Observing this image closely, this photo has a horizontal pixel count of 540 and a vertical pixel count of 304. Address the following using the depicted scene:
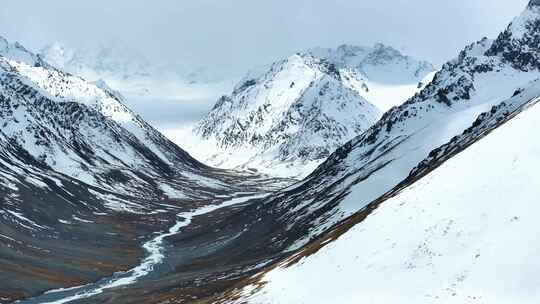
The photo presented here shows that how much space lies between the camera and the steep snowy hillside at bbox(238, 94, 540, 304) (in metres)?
56.3

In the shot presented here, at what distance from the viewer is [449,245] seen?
205 ft

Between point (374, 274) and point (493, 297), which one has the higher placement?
point (374, 274)

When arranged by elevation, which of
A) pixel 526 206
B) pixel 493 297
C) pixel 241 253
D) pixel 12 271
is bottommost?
pixel 493 297

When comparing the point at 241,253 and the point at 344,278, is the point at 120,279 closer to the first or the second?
the point at 241,253

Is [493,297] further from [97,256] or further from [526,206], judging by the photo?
[97,256]

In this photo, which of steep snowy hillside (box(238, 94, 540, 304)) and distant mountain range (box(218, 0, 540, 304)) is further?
distant mountain range (box(218, 0, 540, 304))

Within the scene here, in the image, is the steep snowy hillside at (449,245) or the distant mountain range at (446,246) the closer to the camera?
the steep snowy hillside at (449,245)

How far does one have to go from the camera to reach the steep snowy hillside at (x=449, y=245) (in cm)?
5628

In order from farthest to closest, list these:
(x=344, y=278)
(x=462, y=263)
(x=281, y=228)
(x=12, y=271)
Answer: (x=281, y=228), (x=12, y=271), (x=344, y=278), (x=462, y=263)

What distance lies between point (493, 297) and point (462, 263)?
19.8 ft

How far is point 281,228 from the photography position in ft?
610

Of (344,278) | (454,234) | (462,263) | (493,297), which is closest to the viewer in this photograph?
(493,297)

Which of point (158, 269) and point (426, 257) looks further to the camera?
point (158, 269)

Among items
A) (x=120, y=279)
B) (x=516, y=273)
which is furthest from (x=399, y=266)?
(x=120, y=279)
